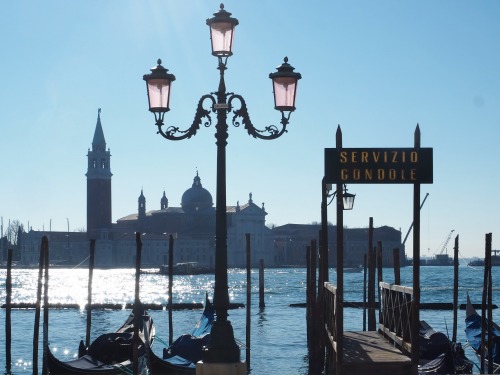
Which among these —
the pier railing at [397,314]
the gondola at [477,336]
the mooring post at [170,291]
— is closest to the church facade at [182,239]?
the mooring post at [170,291]

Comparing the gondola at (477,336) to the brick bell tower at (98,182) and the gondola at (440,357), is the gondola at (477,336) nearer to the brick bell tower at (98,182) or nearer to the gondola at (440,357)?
the gondola at (440,357)

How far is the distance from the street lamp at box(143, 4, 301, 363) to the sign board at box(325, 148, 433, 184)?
53 centimetres

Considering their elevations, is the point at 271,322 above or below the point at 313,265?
below

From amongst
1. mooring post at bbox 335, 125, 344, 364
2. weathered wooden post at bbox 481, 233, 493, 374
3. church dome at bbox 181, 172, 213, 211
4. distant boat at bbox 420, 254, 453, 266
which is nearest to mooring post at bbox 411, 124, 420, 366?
mooring post at bbox 335, 125, 344, 364

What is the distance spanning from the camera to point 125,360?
45.0 feet

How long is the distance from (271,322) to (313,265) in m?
10.3

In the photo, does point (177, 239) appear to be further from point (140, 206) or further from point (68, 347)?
point (68, 347)

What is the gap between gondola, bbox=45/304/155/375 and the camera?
1273 cm

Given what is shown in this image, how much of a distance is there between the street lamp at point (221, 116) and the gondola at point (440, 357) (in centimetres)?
A: 531

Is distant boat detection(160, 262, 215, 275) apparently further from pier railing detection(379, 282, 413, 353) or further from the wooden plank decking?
the wooden plank decking

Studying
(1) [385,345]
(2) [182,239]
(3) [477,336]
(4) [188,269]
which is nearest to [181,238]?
(2) [182,239]

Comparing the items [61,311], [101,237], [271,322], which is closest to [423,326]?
[271,322]

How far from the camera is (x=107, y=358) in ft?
45.2

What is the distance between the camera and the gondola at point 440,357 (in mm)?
12234
